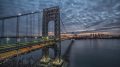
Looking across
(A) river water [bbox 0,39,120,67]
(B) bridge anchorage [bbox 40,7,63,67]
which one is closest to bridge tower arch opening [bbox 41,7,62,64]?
(B) bridge anchorage [bbox 40,7,63,67]

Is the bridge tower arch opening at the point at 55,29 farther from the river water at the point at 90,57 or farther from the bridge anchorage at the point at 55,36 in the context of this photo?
the river water at the point at 90,57

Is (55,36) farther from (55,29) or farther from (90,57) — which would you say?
(90,57)

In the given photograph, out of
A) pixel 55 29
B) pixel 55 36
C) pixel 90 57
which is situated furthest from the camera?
pixel 90 57

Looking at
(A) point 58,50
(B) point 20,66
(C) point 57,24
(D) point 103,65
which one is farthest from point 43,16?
(D) point 103,65

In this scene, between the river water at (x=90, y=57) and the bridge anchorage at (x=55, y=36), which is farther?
the river water at (x=90, y=57)

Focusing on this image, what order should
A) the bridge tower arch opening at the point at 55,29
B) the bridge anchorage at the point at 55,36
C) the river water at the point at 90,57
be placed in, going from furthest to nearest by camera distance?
the river water at the point at 90,57 < the bridge tower arch opening at the point at 55,29 < the bridge anchorage at the point at 55,36

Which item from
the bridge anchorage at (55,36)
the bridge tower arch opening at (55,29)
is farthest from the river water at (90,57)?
the bridge tower arch opening at (55,29)

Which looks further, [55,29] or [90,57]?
[90,57]

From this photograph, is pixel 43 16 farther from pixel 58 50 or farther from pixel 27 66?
pixel 27 66

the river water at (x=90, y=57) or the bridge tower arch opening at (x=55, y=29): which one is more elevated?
the bridge tower arch opening at (x=55, y=29)

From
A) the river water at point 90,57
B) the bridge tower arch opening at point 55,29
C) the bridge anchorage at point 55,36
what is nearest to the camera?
the bridge anchorage at point 55,36

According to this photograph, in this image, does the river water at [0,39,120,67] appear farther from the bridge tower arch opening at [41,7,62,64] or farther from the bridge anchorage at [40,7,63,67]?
the bridge tower arch opening at [41,7,62,64]

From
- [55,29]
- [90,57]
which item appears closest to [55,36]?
[55,29]
